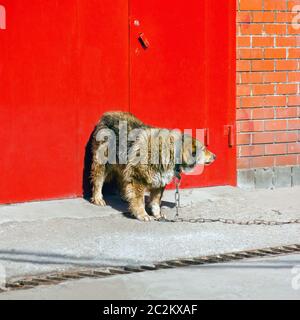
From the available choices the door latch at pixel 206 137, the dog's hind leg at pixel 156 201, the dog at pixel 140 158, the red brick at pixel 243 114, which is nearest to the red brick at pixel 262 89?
the red brick at pixel 243 114

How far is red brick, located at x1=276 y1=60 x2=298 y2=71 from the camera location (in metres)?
10.0

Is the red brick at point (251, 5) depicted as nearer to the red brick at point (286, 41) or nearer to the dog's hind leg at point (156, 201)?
the red brick at point (286, 41)

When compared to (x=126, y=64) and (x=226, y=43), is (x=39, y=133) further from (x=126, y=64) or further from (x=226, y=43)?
(x=226, y=43)

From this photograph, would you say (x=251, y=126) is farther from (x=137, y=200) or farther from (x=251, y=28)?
(x=137, y=200)

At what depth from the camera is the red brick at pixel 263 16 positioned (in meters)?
9.82

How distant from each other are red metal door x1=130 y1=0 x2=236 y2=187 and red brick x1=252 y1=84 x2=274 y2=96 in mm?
264

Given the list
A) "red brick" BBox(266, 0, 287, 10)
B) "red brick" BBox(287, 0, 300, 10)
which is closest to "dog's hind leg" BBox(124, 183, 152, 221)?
"red brick" BBox(266, 0, 287, 10)

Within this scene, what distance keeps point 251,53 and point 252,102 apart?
1.81ft

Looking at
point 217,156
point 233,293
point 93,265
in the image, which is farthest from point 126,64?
point 233,293

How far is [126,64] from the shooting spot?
929 centimetres

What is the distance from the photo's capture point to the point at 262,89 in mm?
9953

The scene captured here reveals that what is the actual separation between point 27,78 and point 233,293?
11.5ft

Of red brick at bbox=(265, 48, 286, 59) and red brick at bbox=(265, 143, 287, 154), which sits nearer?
red brick at bbox=(265, 48, 286, 59)

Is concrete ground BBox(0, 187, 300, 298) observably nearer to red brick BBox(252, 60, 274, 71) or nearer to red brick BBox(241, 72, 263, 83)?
red brick BBox(241, 72, 263, 83)
